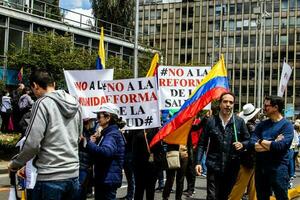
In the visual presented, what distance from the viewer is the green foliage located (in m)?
29.8

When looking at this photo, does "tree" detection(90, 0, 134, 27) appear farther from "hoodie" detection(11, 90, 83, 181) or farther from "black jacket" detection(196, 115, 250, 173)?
"hoodie" detection(11, 90, 83, 181)

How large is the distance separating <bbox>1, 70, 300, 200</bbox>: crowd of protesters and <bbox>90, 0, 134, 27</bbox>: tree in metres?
36.5

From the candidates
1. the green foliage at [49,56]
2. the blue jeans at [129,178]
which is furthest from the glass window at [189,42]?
the blue jeans at [129,178]

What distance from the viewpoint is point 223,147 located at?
7059 millimetres

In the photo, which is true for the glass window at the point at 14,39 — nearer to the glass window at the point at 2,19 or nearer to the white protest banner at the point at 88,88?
the glass window at the point at 2,19

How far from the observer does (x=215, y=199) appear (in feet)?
23.4

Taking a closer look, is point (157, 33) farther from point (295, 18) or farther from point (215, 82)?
point (215, 82)

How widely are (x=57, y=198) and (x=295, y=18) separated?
92600mm

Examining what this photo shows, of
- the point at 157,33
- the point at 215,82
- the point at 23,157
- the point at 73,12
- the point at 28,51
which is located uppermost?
the point at 157,33

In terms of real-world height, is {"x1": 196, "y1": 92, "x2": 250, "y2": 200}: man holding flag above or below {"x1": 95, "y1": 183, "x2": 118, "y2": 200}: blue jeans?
above

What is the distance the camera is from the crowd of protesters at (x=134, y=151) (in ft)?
14.8

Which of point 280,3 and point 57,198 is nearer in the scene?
point 57,198

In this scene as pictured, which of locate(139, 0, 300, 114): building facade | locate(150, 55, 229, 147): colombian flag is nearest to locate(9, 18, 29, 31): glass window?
locate(150, 55, 229, 147): colombian flag

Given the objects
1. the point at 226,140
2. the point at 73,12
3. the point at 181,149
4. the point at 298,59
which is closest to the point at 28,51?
the point at 73,12
